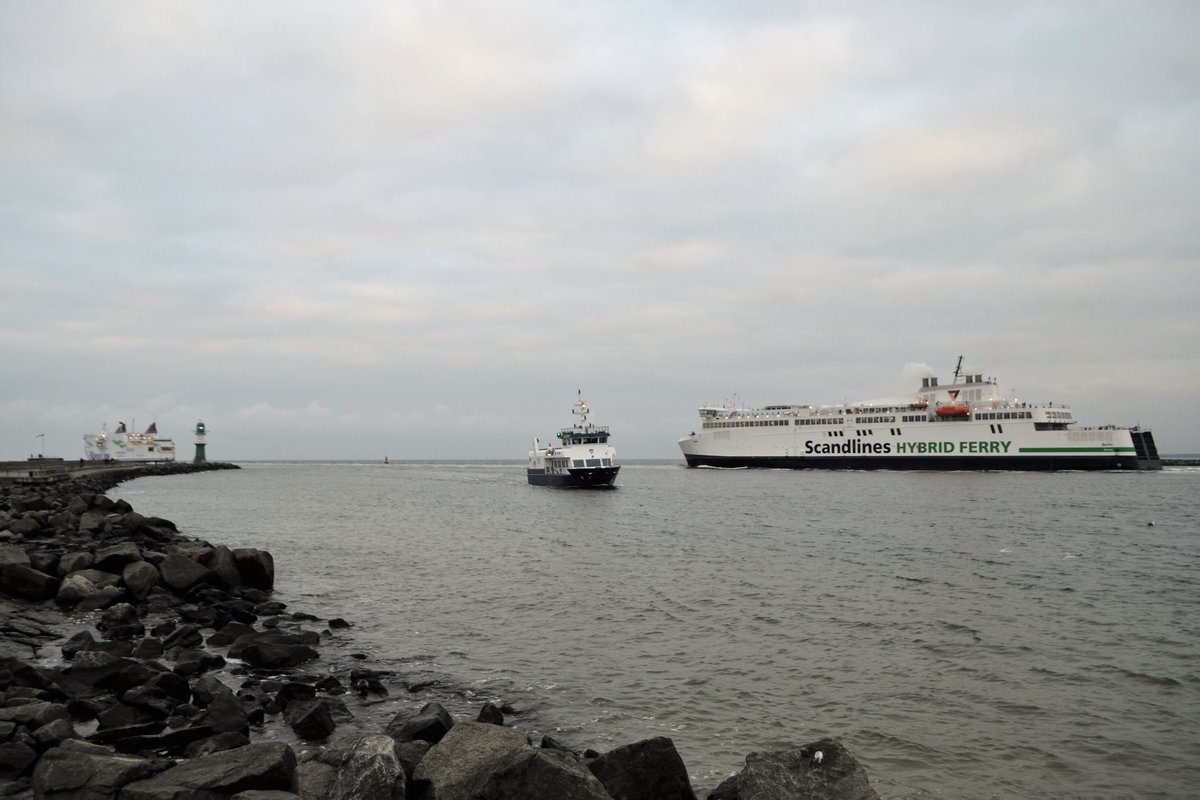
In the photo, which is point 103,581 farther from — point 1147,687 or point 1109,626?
point 1109,626

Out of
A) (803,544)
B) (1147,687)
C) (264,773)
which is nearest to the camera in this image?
(264,773)

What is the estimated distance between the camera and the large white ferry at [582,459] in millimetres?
68312

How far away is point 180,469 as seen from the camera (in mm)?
122500

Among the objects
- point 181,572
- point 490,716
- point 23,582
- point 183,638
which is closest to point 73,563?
point 23,582

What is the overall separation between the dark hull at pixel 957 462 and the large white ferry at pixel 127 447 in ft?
328

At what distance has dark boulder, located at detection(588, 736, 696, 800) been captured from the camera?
23.5ft

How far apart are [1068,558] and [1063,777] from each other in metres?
20.3

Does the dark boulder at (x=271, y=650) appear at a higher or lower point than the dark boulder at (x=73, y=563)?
lower

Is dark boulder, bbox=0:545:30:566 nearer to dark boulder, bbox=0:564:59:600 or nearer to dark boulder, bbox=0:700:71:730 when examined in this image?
dark boulder, bbox=0:564:59:600

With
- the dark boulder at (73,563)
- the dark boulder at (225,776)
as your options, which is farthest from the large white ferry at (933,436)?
the dark boulder at (225,776)

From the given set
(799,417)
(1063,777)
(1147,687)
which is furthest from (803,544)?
(799,417)

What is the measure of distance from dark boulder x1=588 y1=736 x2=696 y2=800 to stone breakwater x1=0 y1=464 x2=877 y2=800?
0.01 meters

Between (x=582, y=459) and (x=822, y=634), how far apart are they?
5309 centimetres

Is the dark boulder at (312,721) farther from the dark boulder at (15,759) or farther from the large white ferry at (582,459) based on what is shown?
the large white ferry at (582,459)
